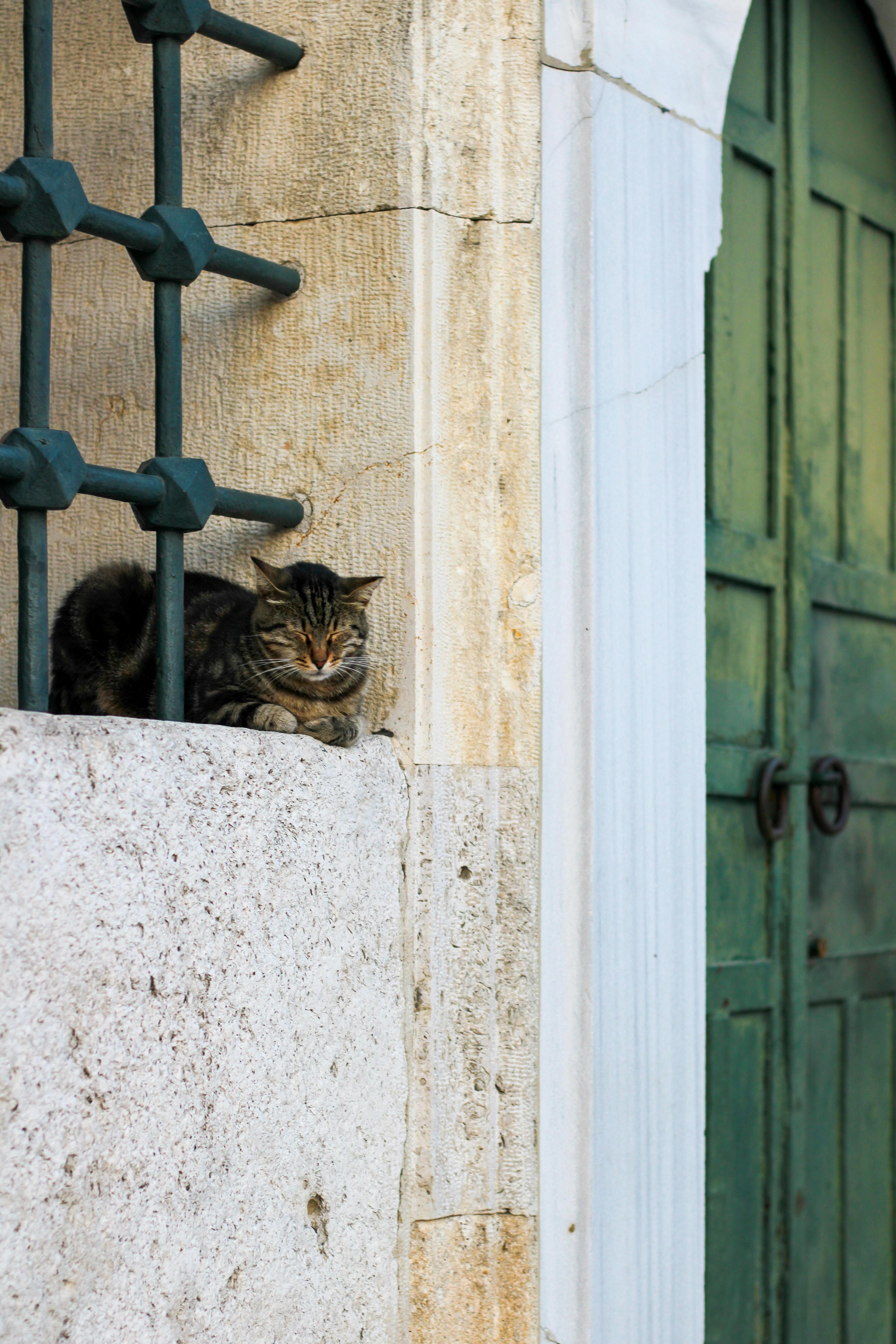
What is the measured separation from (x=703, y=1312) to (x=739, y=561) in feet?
4.58

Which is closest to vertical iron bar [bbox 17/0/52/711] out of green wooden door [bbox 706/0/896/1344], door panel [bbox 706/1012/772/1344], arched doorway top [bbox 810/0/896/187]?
green wooden door [bbox 706/0/896/1344]

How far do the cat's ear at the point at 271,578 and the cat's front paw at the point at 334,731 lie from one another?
20 centimetres

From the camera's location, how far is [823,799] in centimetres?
315

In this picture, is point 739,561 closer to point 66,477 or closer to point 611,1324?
point 611,1324

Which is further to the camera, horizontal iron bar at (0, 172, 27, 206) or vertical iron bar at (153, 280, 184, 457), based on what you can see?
Result: vertical iron bar at (153, 280, 184, 457)

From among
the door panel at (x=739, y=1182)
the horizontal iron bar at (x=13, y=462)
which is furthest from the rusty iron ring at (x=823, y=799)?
the horizontal iron bar at (x=13, y=462)

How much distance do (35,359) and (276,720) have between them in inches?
23.7

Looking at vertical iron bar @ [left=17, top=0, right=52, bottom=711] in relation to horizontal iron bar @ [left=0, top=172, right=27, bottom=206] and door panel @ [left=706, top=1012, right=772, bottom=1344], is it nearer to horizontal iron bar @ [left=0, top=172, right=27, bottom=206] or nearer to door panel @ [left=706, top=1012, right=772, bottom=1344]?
horizontal iron bar @ [left=0, top=172, right=27, bottom=206]

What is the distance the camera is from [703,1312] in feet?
8.11

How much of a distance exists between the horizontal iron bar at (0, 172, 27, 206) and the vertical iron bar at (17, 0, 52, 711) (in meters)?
0.04

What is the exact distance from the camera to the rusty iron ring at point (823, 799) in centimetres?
312

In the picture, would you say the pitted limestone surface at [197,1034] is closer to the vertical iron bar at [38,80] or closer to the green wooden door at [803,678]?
the vertical iron bar at [38,80]

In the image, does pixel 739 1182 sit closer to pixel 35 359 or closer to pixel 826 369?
pixel 826 369

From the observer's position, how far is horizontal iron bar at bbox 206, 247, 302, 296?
6.67 feet
